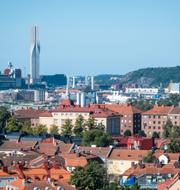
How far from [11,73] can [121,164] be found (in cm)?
14611

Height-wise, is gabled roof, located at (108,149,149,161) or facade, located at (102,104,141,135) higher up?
gabled roof, located at (108,149,149,161)

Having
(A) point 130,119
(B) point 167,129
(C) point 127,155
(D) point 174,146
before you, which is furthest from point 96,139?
(A) point 130,119

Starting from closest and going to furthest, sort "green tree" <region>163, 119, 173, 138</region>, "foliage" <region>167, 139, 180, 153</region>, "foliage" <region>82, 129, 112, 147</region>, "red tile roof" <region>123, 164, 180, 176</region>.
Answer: "red tile roof" <region>123, 164, 180, 176</region> → "foliage" <region>167, 139, 180, 153</region> → "foliage" <region>82, 129, 112, 147</region> → "green tree" <region>163, 119, 173, 138</region>

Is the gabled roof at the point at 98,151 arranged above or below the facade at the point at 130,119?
above

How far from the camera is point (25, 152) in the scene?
46.9m

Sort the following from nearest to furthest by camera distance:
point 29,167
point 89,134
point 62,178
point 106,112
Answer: point 62,178 < point 29,167 < point 89,134 < point 106,112

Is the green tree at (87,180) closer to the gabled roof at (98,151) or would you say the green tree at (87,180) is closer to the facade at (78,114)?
the gabled roof at (98,151)

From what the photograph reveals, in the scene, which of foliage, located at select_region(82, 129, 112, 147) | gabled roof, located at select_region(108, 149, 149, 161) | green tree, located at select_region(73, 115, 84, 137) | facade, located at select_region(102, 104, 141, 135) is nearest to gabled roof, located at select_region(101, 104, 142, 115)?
facade, located at select_region(102, 104, 141, 135)

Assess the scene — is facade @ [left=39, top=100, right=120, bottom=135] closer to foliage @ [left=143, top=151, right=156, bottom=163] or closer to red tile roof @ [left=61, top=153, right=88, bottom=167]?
foliage @ [left=143, top=151, right=156, bottom=163]

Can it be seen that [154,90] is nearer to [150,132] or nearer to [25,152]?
[150,132]

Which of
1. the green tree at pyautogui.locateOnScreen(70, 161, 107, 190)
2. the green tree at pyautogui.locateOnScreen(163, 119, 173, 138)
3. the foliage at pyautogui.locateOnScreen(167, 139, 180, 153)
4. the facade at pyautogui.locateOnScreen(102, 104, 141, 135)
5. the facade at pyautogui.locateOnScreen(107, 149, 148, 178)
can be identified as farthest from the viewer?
the facade at pyautogui.locateOnScreen(102, 104, 141, 135)

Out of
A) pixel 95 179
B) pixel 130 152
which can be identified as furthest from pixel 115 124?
pixel 95 179

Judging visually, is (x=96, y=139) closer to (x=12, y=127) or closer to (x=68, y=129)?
(x=68, y=129)

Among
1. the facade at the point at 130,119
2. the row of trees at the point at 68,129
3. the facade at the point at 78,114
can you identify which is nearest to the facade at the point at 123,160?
the row of trees at the point at 68,129
